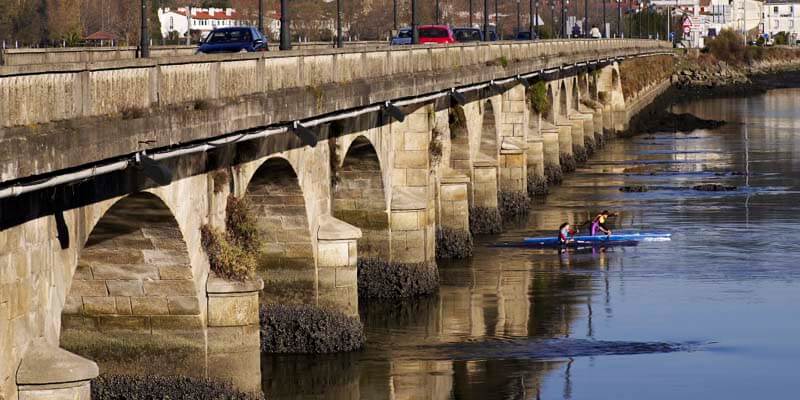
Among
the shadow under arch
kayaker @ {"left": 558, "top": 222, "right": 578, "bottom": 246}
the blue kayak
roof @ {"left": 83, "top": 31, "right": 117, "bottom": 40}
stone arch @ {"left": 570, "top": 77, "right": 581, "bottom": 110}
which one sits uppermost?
roof @ {"left": 83, "top": 31, "right": 117, "bottom": 40}

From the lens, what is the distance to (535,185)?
64.7 m

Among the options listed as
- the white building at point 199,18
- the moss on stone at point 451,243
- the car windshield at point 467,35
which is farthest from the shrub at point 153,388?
the white building at point 199,18

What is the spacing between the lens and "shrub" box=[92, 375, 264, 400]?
76.4ft

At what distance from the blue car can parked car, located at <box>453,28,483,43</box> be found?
27003 millimetres

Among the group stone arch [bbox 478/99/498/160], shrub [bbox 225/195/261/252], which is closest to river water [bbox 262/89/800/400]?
stone arch [bbox 478/99/498/160]

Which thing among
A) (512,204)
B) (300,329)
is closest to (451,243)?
(512,204)

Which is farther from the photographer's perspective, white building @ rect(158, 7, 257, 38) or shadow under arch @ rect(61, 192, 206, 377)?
white building @ rect(158, 7, 257, 38)

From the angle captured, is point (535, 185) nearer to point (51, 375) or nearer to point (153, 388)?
point (153, 388)

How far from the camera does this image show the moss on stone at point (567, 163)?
76.7m

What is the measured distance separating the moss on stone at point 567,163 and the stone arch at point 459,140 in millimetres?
26008

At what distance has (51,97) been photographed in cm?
1697

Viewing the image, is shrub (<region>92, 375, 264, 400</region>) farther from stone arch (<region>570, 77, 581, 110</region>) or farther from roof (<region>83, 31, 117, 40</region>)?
stone arch (<region>570, 77, 581, 110</region>)

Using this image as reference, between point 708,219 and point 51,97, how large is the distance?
41385mm

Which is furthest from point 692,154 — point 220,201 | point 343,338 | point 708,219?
point 220,201
